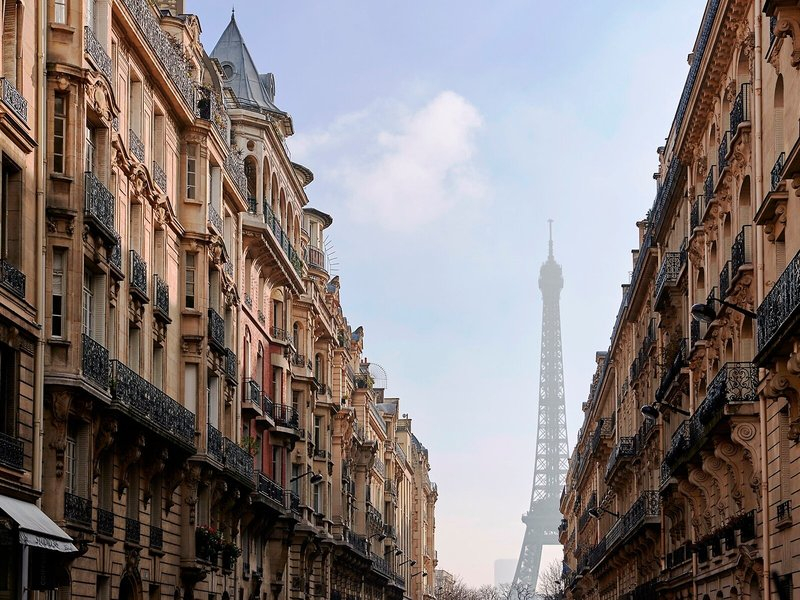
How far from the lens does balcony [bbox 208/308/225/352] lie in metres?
49.7

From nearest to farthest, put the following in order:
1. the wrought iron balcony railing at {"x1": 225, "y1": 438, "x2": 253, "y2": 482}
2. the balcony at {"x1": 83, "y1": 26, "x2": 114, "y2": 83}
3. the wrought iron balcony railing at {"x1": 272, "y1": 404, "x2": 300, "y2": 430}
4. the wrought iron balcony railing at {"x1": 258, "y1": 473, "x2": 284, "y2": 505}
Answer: the balcony at {"x1": 83, "y1": 26, "x2": 114, "y2": 83}
the wrought iron balcony railing at {"x1": 225, "y1": 438, "x2": 253, "y2": 482}
the wrought iron balcony railing at {"x1": 258, "y1": 473, "x2": 284, "y2": 505}
the wrought iron balcony railing at {"x1": 272, "y1": 404, "x2": 300, "y2": 430}

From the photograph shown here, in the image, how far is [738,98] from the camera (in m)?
39.0

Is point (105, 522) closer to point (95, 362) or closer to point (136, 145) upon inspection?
point (95, 362)

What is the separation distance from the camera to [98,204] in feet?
118

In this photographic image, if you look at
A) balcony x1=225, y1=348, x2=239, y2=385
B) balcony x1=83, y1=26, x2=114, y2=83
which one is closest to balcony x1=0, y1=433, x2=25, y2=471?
balcony x1=83, y1=26, x2=114, y2=83

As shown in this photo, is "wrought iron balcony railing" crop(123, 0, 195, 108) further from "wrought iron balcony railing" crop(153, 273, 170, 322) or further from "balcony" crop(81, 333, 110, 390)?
"balcony" crop(81, 333, 110, 390)

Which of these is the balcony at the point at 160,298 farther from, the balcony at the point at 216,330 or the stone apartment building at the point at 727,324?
the stone apartment building at the point at 727,324

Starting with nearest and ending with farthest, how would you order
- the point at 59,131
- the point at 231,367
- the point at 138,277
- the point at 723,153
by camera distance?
the point at 59,131
the point at 138,277
the point at 723,153
the point at 231,367

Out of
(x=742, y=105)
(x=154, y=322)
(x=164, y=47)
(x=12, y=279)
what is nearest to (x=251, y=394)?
(x=154, y=322)

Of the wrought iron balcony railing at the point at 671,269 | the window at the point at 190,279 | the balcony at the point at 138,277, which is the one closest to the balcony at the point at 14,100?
the balcony at the point at 138,277

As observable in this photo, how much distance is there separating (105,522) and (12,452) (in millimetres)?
7865

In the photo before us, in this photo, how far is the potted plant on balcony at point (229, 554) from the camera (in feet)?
169

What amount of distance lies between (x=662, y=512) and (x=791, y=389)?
32326 millimetres

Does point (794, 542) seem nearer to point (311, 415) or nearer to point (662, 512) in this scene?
point (662, 512)
